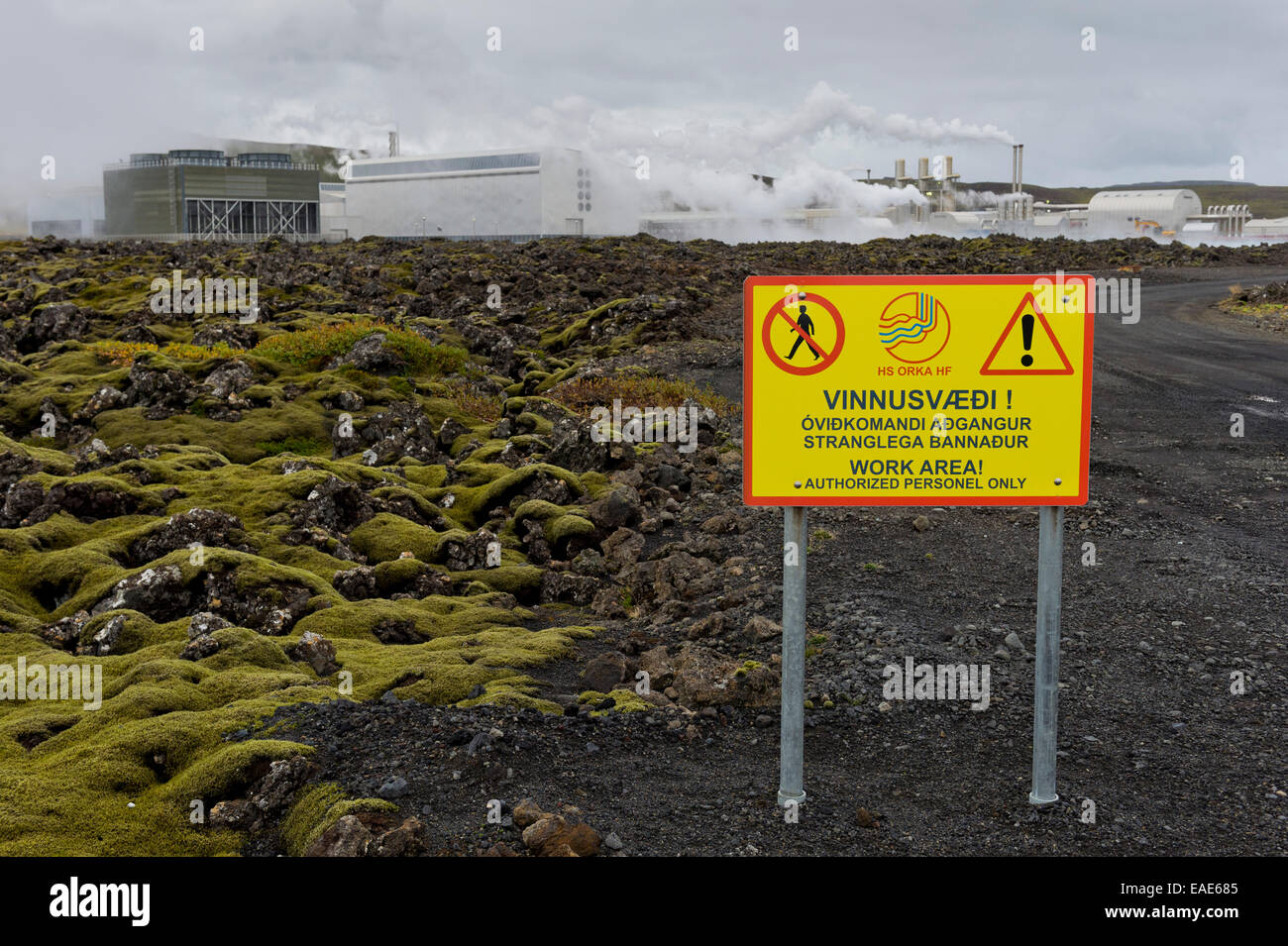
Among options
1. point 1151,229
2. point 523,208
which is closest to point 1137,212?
point 1151,229

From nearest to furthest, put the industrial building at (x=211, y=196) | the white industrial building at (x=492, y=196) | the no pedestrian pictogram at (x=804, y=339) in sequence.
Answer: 1. the no pedestrian pictogram at (x=804, y=339)
2. the white industrial building at (x=492, y=196)
3. the industrial building at (x=211, y=196)

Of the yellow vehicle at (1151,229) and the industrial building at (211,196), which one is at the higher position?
the industrial building at (211,196)

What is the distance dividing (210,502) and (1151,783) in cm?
1046

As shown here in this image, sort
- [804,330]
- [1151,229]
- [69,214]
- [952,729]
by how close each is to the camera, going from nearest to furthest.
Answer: [804,330]
[952,729]
[1151,229]
[69,214]

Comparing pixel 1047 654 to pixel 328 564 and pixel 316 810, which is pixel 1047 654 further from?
pixel 328 564

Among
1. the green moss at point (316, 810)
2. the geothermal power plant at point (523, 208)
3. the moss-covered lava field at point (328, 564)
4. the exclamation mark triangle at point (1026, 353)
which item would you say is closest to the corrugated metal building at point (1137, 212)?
the geothermal power plant at point (523, 208)

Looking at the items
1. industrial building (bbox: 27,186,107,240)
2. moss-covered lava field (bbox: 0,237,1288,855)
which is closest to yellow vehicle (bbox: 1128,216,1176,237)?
moss-covered lava field (bbox: 0,237,1288,855)

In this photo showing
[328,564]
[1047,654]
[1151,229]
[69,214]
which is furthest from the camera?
[69,214]

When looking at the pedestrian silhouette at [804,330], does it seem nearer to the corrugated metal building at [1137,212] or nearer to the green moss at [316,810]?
the green moss at [316,810]

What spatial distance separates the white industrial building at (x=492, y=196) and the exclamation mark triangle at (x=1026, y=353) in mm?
80770

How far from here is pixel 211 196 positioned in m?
91.2

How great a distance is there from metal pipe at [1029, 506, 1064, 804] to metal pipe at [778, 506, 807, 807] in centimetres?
123

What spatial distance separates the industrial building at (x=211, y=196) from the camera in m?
90.3

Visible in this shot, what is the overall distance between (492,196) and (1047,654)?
8602 centimetres
